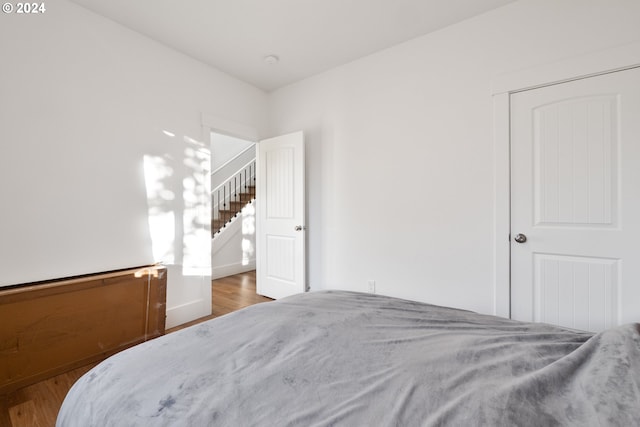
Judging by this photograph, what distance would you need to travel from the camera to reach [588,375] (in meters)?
0.77

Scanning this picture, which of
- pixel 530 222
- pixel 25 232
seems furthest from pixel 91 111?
pixel 530 222

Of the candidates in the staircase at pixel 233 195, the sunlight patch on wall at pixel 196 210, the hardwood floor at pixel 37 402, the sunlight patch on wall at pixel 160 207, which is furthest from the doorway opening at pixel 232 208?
the hardwood floor at pixel 37 402

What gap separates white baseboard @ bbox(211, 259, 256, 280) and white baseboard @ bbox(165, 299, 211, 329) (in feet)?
5.56

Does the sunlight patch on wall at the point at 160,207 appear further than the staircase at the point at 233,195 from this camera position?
No

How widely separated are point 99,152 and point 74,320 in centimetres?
128

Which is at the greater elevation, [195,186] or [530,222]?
[195,186]

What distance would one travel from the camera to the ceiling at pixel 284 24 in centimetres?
212

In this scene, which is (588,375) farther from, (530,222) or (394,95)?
(394,95)

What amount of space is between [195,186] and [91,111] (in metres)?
1.00

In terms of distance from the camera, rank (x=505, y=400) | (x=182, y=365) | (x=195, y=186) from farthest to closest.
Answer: (x=195, y=186)
(x=182, y=365)
(x=505, y=400)

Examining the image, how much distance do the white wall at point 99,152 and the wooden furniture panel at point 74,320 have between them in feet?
0.58

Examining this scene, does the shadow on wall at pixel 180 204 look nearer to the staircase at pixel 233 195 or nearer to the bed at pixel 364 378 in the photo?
the bed at pixel 364 378

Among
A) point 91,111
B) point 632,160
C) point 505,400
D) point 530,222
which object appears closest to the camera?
point 505,400

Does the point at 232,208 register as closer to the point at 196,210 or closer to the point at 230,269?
the point at 230,269
